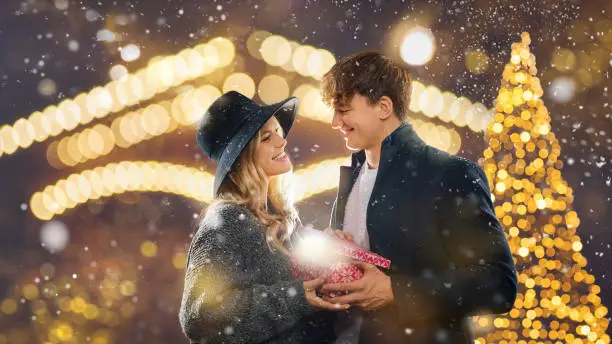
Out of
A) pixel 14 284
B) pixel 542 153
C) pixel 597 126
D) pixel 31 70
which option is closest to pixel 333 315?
pixel 542 153

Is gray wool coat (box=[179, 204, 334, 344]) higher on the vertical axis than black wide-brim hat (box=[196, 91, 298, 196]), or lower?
lower

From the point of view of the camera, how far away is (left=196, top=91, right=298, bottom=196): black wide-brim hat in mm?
2002

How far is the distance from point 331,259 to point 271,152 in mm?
510

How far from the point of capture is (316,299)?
1742 millimetres

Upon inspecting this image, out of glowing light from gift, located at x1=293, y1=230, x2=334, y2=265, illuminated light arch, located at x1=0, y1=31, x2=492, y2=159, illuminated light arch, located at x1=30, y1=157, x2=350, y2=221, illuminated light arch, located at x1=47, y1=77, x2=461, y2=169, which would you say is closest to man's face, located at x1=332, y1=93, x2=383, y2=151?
glowing light from gift, located at x1=293, y1=230, x2=334, y2=265

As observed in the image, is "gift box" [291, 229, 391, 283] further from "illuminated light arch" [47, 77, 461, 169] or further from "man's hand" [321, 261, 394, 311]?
"illuminated light arch" [47, 77, 461, 169]

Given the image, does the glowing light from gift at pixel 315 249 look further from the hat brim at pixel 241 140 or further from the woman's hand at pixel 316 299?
the hat brim at pixel 241 140

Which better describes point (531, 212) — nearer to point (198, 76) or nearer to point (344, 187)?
point (344, 187)

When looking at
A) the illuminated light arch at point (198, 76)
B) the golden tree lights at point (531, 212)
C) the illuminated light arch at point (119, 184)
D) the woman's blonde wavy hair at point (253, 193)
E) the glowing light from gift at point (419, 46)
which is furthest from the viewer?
the illuminated light arch at point (119, 184)

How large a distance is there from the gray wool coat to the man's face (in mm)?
522

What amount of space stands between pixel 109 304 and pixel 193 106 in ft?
9.03

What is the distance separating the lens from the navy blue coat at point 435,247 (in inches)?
68.2

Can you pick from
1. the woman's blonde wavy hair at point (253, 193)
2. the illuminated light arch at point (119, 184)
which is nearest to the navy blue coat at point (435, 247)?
the woman's blonde wavy hair at point (253, 193)

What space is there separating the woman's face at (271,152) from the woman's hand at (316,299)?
0.48 m
